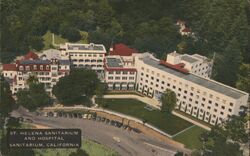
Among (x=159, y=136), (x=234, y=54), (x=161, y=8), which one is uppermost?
(x=161, y=8)

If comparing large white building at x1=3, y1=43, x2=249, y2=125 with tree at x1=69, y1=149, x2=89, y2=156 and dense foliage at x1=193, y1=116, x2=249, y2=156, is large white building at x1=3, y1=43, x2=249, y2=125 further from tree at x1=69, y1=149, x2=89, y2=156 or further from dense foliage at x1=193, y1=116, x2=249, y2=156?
tree at x1=69, y1=149, x2=89, y2=156

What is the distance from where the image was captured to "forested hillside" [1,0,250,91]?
76.4 metres

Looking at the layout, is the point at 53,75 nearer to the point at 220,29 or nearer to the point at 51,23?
the point at 51,23

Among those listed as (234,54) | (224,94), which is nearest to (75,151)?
(224,94)

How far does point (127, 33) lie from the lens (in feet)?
275

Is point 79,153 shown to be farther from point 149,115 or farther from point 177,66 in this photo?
point 177,66

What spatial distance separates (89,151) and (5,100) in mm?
13911

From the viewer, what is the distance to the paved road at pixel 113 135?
175ft

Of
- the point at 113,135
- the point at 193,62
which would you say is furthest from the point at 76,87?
the point at 193,62

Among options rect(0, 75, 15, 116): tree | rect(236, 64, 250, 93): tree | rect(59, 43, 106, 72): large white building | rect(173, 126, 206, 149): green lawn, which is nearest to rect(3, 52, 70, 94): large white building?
rect(59, 43, 106, 72): large white building

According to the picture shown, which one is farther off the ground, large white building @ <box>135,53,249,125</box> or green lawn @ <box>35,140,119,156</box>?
large white building @ <box>135,53,249,125</box>

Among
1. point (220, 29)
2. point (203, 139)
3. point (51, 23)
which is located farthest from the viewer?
point (51, 23)

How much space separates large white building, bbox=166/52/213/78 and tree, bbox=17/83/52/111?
20248mm

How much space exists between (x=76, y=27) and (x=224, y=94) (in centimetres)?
3689
